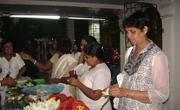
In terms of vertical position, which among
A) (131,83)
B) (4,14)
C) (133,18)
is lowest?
(131,83)

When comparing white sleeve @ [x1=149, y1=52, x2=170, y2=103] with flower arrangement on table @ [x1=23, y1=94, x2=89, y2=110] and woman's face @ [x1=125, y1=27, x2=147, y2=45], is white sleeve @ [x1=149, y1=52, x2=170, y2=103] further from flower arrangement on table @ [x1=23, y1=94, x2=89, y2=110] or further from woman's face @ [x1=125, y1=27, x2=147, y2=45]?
flower arrangement on table @ [x1=23, y1=94, x2=89, y2=110]

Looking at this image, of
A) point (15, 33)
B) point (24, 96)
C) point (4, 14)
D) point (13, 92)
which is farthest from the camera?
point (15, 33)

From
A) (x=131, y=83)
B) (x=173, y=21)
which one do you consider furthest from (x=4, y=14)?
(x=131, y=83)

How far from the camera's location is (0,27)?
6996 millimetres

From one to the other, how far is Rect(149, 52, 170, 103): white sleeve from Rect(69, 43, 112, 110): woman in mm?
537

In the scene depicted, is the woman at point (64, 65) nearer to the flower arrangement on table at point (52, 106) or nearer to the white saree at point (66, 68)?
the white saree at point (66, 68)

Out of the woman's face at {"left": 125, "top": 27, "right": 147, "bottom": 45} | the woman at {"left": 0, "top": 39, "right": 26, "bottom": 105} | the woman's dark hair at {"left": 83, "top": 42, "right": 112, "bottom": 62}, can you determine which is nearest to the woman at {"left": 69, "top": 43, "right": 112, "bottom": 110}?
the woman's dark hair at {"left": 83, "top": 42, "right": 112, "bottom": 62}

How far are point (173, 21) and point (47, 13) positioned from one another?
19.6 ft

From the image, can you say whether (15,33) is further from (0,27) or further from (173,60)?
(173,60)

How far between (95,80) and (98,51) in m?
0.38

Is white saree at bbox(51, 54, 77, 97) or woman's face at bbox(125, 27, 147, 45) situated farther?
white saree at bbox(51, 54, 77, 97)

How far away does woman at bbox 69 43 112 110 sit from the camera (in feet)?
5.11

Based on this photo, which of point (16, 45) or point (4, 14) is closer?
point (4, 14)

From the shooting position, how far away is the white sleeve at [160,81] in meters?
1.15
